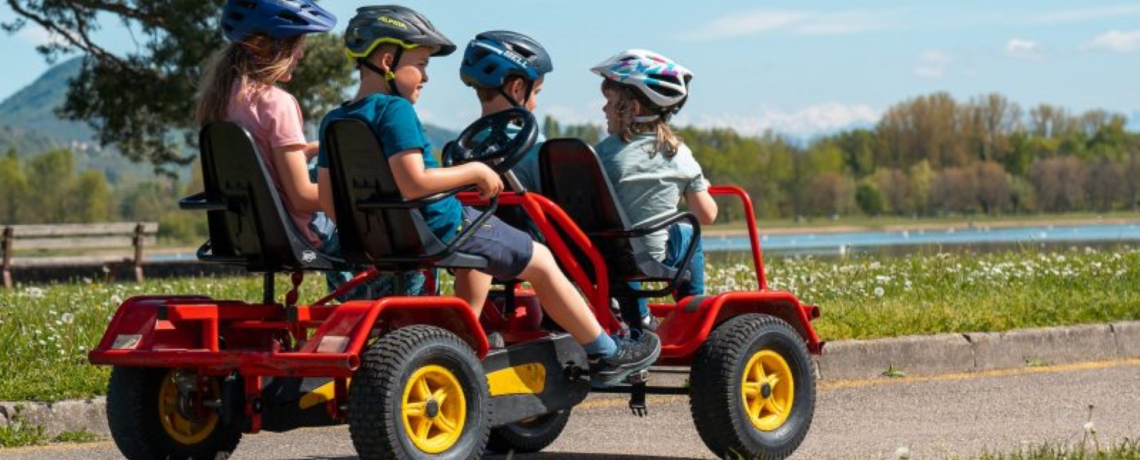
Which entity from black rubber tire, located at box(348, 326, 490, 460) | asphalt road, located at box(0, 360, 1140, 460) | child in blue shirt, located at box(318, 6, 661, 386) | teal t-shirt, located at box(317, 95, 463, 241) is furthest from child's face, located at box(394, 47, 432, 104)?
asphalt road, located at box(0, 360, 1140, 460)

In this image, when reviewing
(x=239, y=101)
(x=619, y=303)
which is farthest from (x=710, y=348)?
(x=239, y=101)

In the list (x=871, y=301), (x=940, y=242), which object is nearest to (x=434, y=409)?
(x=871, y=301)

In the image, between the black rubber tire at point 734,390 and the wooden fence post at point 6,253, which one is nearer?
the black rubber tire at point 734,390

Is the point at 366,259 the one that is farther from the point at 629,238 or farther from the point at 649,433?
the point at 649,433

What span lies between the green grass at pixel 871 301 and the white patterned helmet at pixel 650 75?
286 centimetres

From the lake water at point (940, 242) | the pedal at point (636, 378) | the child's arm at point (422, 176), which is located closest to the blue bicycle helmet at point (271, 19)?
the child's arm at point (422, 176)

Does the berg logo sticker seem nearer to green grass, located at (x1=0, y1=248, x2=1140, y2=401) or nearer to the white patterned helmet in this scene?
the white patterned helmet

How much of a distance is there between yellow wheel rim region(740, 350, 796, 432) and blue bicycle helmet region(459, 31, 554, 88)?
1408mm

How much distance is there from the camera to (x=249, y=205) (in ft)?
19.3

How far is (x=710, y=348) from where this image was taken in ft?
21.4

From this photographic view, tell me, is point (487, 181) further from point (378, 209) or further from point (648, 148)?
point (648, 148)

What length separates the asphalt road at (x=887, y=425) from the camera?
7.09 metres

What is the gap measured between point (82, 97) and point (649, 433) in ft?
77.6

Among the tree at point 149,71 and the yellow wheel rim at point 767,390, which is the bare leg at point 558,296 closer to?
the yellow wheel rim at point 767,390
